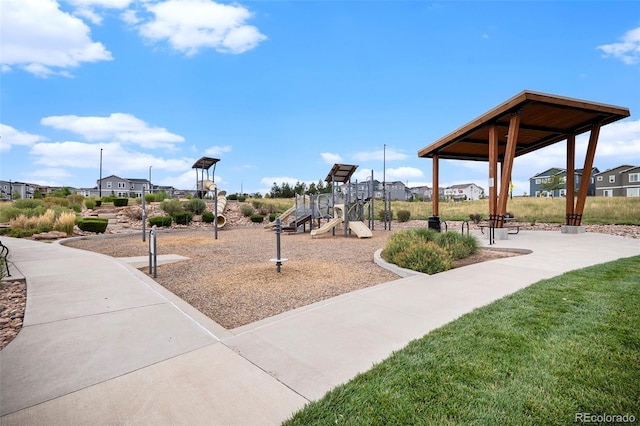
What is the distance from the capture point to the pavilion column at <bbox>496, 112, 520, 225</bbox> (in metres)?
11.7

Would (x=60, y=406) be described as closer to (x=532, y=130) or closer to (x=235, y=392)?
(x=235, y=392)

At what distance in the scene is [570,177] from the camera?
14.9 m

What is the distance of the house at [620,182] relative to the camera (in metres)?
47.6

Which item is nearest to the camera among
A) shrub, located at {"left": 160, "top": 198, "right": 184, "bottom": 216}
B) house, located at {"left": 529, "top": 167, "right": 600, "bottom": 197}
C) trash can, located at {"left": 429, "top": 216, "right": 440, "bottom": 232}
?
Answer: trash can, located at {"left": 429, "top": 216, "right": 440, "bottom": 232}

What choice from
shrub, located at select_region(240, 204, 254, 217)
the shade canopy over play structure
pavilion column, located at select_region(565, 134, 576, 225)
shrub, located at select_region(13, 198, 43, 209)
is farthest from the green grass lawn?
shrub, located at select_region(13, 198, 43, 209)

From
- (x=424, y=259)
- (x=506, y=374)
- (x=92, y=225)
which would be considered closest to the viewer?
(x=506, y=374)

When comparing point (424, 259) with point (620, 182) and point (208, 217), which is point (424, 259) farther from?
point (620, 182)

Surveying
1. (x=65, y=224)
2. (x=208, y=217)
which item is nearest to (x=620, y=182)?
(x=208, y=217)

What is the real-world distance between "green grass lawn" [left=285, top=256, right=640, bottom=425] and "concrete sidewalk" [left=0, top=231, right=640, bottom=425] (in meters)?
0.28

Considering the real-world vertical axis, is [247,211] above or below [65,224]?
above

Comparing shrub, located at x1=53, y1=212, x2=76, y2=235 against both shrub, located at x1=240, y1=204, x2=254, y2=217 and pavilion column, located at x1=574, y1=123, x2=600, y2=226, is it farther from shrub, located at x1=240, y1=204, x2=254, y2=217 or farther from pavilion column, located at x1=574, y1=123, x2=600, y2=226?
pavilion column, located at x1=574, y1=123, x2=600, y2=226

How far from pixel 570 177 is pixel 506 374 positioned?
16310 mm

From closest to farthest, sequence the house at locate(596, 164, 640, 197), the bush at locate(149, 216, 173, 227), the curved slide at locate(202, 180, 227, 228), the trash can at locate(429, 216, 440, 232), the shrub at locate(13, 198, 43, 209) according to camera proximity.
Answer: the trash can at locate(429, 216, 440, 232)
the bush at locate(149, 216, 173, 227)
the shrub at locate(13, 198, 43, 209)
the curved slide at locate(202, 180, 227, 228)
the house at locate(596, 164, 640, 197)

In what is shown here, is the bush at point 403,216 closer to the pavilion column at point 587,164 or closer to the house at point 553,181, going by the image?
the pavilion column at point 587,164
